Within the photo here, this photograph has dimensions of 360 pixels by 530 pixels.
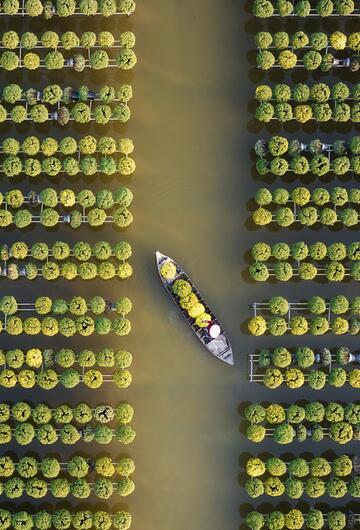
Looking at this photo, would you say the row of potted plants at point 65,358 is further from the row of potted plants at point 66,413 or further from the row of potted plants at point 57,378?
the row of potted plants at point 66,413

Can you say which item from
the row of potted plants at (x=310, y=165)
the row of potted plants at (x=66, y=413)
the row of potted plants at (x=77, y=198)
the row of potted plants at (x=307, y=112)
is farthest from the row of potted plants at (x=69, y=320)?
the row of potted plants at (x=307, y=112)

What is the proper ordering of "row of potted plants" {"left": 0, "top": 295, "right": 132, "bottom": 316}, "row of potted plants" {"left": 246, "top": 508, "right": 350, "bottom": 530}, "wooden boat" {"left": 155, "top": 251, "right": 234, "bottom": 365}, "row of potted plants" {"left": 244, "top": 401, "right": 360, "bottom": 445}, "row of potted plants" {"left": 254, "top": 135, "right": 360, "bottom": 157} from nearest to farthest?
"row of potted plants" {"left": 246, "top": 508, "right": 350, "bottom": 530}, "row of potted plants" {"left": 244, "top": 401, "right": 360, "bottom": 445}, "row of potted plants" {"left": 0, "top": 295, "right": 132, "bottom": 316}, "row of potted plants" {"left": 254, "top": 135, "right": 360, "bottom": 157}, "wooden boat" {"left": 155, "top": 251, "right": 234, "bottom": 365}

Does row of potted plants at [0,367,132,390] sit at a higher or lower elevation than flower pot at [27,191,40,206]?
lower

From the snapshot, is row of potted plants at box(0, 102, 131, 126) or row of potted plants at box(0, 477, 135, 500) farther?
row of potted plants at box(0, 102, 131, 126)

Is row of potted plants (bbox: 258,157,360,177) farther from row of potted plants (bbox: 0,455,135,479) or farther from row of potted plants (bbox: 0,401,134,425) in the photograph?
row of potted plants (bbox: 0,455,135,479)

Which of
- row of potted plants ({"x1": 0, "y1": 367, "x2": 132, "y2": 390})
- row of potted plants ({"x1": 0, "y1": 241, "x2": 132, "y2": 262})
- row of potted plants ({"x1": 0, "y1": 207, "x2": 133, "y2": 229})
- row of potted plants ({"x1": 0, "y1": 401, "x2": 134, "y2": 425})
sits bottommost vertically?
row of potted plants ({"x1": 0, "y1": 401, "x2": 134, "y2": 425})

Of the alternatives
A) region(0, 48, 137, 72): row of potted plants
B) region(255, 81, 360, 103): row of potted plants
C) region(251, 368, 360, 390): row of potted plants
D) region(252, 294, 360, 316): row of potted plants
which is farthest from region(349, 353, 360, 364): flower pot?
region(0, 48, 137, 72): row of potted plants
